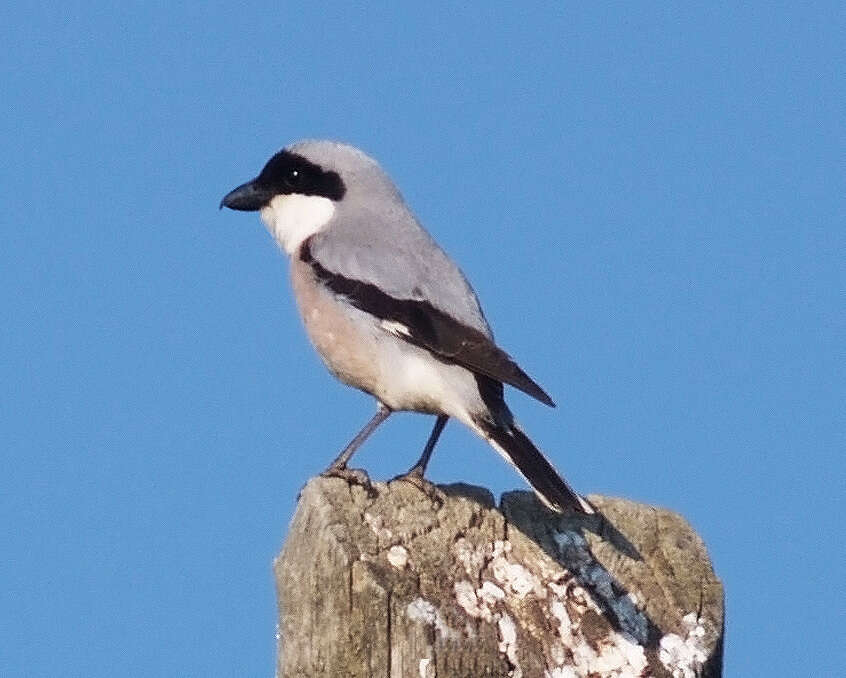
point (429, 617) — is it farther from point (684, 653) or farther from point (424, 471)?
point (424, 471)

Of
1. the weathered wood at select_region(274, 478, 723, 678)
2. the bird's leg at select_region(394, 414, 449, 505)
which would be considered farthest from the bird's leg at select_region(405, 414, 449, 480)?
the weathered wood at select_region(274, 478, 723, 678)

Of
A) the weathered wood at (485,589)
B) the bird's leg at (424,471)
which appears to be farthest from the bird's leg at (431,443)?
the weathered wood at (485,589)

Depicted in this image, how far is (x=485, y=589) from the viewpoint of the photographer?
12.6 feet

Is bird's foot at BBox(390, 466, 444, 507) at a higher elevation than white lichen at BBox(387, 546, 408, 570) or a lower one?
higher

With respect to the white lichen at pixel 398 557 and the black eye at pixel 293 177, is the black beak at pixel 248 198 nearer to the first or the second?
the black eye at pixel 293 177

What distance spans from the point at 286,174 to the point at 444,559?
3344 mm

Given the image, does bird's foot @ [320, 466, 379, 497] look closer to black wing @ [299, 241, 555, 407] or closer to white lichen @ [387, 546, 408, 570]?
white lichen @ [387, 546, 408, 570]

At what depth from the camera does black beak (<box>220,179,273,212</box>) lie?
6.98m

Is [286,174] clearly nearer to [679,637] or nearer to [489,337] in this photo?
[489,337]

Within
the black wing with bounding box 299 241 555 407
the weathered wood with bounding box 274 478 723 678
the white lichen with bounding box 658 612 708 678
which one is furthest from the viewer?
the black wing with bounding box 299 241 555 407

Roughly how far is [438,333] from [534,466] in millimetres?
951

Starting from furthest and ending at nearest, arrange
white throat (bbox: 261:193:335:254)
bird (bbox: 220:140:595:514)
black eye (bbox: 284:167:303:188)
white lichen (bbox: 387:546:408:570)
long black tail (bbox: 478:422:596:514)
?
black eye (bbox: 284:167:303:188) < white throat (bbox: 261:193:335:254) < bird (bbox: 220:140:595:514) < long black tail (bbox: 478:422:596:514) < white lichen (bbox: 387:546:408:570)

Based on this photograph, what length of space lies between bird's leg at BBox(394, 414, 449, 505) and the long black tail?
0.25 metres

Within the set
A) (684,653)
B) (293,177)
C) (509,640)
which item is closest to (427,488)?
(509,640)
